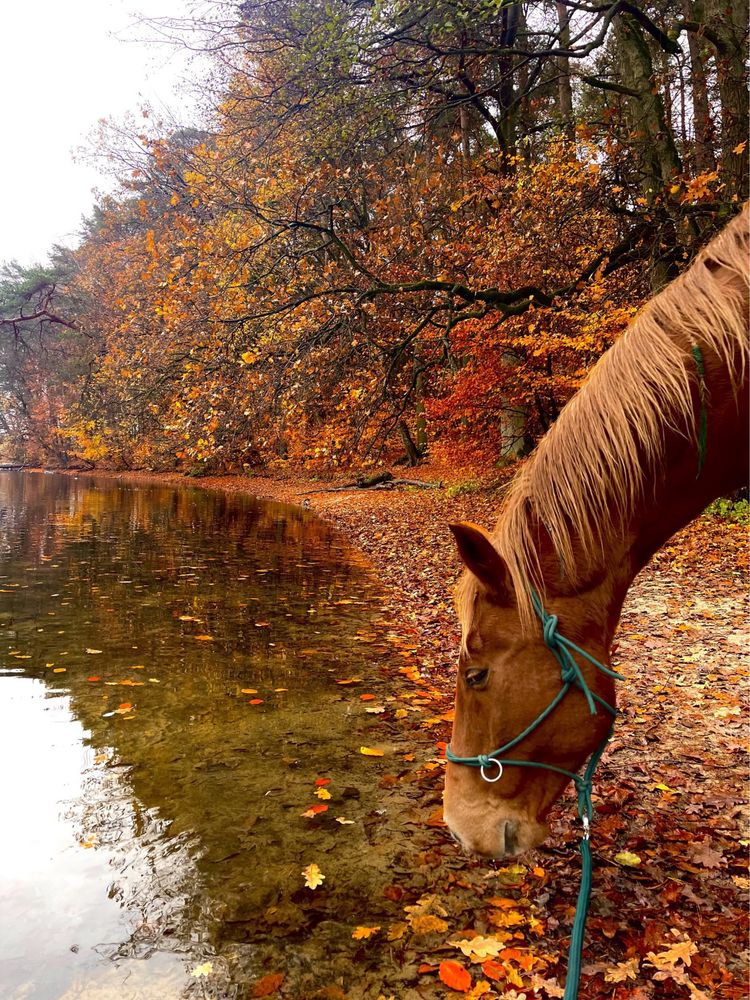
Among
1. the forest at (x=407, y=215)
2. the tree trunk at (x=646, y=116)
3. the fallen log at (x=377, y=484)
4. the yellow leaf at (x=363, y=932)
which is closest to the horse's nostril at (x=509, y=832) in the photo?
the yellow leaf at (x=363, y=932)

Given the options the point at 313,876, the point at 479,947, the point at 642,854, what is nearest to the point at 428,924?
the point at 479,947

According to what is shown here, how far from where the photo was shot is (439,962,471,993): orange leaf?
7.86 feet

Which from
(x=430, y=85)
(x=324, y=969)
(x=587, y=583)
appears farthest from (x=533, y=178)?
(x=324, y=969)

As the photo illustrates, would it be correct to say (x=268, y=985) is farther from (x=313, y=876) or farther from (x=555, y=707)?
(x=555, y=707)

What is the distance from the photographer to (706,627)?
6859 mm

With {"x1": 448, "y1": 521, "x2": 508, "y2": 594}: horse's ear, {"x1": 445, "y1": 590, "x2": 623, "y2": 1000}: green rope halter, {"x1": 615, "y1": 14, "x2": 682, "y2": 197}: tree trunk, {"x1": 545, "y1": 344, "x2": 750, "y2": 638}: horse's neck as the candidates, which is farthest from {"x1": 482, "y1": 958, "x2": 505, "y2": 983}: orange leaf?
{"x1": 615, "y1": 14, "x2": 682, "y2": 197}: tree trunk

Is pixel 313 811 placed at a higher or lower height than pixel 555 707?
lower

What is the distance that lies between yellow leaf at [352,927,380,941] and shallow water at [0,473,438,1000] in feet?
0.18

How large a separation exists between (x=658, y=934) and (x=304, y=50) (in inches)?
397

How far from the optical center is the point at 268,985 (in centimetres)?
246

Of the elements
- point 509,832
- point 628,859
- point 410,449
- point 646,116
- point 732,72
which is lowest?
point 628,859

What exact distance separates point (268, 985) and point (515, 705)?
1.74m

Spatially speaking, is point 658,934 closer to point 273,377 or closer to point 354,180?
point 273,377

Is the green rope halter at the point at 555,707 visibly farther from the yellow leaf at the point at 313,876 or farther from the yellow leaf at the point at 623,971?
the yellow leaf at the point at 313,876
